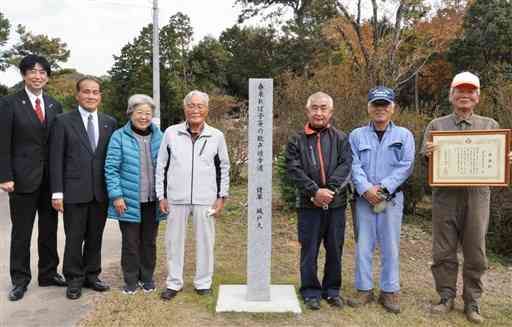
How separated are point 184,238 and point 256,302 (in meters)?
0.86

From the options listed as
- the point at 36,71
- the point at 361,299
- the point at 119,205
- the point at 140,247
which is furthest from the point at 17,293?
the point at 361,299

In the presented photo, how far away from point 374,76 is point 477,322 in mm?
8177

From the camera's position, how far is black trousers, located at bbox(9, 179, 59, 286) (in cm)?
435

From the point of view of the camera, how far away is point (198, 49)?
28469 mm

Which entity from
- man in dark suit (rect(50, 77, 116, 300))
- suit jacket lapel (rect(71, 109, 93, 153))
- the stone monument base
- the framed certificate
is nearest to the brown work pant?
the framed certificate

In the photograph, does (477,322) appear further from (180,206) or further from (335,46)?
(335,46)

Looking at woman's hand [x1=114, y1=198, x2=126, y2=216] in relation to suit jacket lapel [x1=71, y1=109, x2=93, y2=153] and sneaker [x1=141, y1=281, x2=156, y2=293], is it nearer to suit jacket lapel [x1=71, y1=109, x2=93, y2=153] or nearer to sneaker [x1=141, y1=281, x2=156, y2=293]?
suit jacket lapel [x1=71, y1=109, x2=93, y2=153]

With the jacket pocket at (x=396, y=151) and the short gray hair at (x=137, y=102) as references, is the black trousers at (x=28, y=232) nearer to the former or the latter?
the short gray hair at (x=137, y=102)

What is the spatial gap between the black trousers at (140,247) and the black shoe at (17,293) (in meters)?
0.91

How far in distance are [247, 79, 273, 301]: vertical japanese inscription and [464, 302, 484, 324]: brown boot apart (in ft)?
5.57

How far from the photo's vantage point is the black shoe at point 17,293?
4289 mm

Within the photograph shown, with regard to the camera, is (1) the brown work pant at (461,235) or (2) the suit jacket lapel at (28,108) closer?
(1) the brown work pant at (461,235)

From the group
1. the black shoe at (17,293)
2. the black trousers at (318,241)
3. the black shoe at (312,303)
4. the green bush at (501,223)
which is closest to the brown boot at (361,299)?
the black trousers at (318,241)

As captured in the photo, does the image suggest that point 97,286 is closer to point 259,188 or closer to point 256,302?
point 256,302
